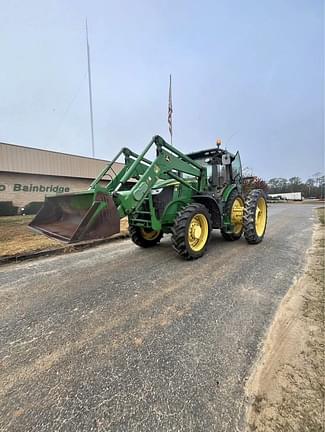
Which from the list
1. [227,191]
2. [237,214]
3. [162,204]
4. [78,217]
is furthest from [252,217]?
[78,217]

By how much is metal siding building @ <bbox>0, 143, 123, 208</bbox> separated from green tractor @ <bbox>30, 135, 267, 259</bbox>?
12506mm

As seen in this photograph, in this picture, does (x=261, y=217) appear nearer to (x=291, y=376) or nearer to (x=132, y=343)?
(x=291, y=376)

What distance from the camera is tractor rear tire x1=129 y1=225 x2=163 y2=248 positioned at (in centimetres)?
539

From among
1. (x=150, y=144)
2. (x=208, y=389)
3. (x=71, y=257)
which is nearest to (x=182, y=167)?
(x=150, y=144)

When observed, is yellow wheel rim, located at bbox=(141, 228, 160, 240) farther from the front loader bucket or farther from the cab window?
the cab window

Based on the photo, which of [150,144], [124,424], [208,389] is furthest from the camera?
[150,144]

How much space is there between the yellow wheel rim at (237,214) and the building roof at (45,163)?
1257cm

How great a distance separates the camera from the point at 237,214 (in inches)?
229

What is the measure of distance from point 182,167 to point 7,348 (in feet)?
12.7

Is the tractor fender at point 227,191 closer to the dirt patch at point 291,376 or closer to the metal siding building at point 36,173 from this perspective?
the dirt patch at point 291,376

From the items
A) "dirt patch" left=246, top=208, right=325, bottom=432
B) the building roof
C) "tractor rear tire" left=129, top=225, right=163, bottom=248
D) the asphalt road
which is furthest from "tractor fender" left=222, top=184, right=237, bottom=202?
the building roof

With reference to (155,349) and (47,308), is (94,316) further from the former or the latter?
(155,349)

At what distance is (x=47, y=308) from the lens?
2668mm

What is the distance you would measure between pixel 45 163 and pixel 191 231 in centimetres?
1564
